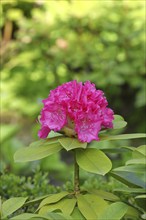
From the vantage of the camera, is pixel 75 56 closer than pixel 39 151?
No

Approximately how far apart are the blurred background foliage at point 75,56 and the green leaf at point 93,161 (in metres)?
2.48

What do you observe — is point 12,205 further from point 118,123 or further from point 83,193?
point 118,123

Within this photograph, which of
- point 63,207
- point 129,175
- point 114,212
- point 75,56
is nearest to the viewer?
point 114,212

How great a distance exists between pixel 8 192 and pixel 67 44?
2.68m

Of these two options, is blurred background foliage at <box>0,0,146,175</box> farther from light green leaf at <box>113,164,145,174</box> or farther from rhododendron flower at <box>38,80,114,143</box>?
rhododendron flower at <box>38,80,114,143</box>

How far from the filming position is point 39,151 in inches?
64.7

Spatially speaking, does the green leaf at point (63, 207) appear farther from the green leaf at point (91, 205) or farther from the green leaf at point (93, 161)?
the green leaf at point (93, 161)

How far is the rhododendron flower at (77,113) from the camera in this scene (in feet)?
5.31

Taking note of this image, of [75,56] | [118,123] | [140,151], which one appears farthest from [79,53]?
[140,151]

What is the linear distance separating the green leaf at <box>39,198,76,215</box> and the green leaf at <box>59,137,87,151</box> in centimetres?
19

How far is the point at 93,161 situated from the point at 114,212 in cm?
17

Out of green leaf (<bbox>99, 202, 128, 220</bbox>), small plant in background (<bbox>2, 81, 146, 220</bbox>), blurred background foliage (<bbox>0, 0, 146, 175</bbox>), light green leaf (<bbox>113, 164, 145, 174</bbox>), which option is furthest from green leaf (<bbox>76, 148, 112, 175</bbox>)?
blurred background foliage (<bbox>0, 0, 146, 175</bbox>)

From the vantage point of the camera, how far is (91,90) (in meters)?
1.66

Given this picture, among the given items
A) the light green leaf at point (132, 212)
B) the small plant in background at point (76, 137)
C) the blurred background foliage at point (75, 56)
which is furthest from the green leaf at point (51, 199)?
the blurred background foliage at point (75, 56)
